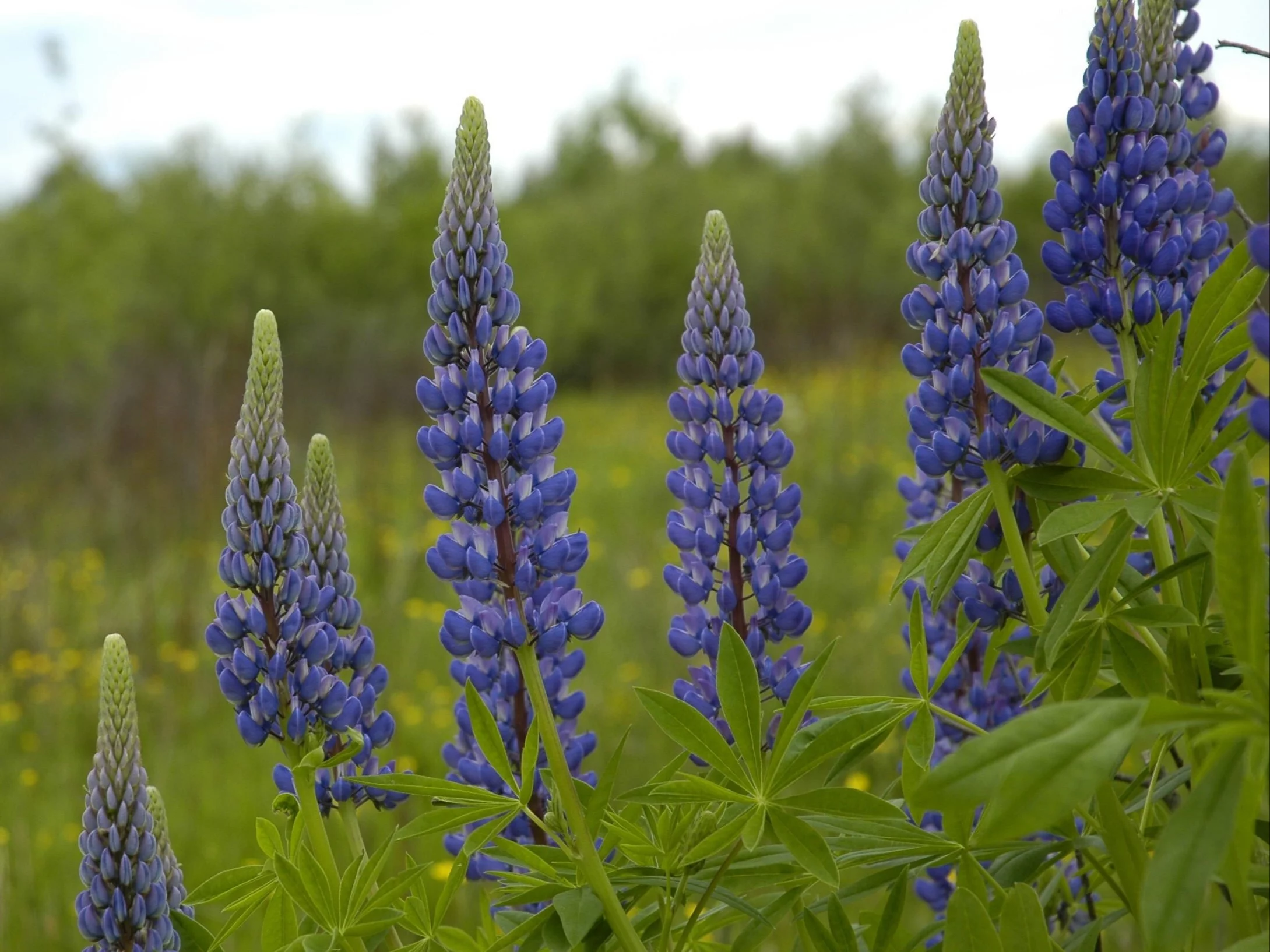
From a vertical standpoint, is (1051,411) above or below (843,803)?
above

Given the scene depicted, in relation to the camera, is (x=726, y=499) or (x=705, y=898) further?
(x=726, y=499)

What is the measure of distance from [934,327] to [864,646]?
3688 mm

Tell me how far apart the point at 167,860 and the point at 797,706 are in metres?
0.69

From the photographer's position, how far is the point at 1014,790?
61 cm

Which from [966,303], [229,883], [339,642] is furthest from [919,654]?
[229,883]

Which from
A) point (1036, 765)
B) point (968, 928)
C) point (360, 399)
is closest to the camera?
point (1036, 765)

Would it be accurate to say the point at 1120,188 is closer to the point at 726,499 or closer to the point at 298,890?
the point at 726,499

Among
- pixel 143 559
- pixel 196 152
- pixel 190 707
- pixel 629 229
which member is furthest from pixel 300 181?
pixel 190 707

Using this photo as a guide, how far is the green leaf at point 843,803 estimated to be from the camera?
90 centimetres

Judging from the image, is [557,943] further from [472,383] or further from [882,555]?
[882,555]

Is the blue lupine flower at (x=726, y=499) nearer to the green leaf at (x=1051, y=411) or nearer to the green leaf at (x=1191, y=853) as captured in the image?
the green leaf at (x=1051, y=411)

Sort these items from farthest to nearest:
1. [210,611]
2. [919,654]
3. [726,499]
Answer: [210,611] → [726,499] → [919,654]

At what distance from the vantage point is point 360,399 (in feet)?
40.1

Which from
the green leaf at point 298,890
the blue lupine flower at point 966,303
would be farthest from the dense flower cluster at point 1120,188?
the green leaf at point 298,890
